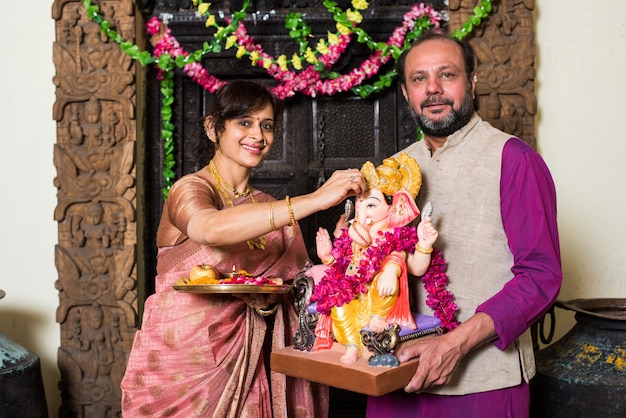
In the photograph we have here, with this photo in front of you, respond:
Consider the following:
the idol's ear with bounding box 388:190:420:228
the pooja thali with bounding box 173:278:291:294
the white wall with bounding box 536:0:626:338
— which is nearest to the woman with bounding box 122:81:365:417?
the pooja thali with bounding box 173:278:291:294

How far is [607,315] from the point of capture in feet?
9.32

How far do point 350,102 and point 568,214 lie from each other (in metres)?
1.62

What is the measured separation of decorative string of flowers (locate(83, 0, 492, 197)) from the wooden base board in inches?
86.7

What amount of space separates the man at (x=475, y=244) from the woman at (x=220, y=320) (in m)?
0.60

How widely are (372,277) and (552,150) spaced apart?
2292mm

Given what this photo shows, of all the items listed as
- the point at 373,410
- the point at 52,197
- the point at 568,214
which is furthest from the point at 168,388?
the point at 568,214

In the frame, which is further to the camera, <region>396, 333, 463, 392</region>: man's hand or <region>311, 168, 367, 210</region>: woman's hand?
<region>311, 168, 367, 210</region>: woman's hand

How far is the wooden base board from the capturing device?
69.6 inches

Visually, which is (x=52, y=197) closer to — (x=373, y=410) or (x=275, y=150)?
(x=275, y=150)

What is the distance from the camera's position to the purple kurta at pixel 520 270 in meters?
1.94

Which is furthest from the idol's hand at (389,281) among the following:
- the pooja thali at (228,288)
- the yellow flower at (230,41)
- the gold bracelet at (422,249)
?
the yellow flower at (230,41)

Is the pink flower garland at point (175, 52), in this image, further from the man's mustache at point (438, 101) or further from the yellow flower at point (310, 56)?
the man's mustache at point (438, 101)

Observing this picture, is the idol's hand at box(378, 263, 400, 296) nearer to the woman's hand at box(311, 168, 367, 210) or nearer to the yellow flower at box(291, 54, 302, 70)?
the woman's hand at box(311, 168, 367, 210)

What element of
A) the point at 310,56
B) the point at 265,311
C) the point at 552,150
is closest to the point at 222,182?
the point at 265,311
